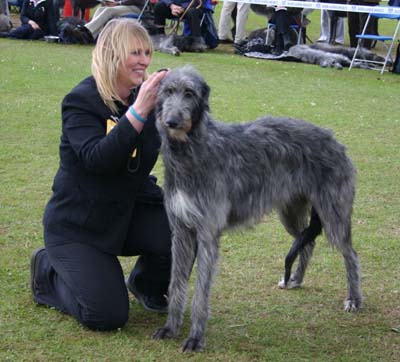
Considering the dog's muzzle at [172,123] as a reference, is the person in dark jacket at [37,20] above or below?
below

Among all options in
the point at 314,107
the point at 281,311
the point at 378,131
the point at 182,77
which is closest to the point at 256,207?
the point at 281,311

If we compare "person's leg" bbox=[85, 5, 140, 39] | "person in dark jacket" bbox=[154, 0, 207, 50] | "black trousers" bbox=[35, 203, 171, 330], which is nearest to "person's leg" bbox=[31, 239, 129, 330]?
→ "black trousers" bbox=[35, 203, 171, 330]

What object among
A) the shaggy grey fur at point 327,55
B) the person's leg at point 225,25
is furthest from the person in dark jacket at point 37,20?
the shaggy grey fur at point 327,55

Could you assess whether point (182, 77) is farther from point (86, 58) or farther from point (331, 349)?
point (86, 58)

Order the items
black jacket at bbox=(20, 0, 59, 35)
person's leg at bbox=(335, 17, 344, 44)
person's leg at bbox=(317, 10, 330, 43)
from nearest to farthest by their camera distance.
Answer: black jacket at bbox=(20, 0, 59, 35) → person's leg at bbox=(317, 10, 330, 43) → person's leg at bbox=(335, 17, 344, 44)

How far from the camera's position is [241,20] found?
16.9 meters

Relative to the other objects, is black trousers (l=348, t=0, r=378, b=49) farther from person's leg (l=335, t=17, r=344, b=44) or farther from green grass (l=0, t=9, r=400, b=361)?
green grass (l=0, t=9, r=400, b=361)

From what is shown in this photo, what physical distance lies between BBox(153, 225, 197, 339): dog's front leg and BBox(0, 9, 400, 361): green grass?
80 millimetres

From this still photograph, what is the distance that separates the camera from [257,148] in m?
4.05

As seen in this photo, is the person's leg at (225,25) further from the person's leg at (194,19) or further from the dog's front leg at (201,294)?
the dog's front leg at (201,294)

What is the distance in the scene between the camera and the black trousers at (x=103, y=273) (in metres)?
4.03

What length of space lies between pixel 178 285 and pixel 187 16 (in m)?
12.3

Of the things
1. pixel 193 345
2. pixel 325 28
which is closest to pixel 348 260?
pixel 193 345

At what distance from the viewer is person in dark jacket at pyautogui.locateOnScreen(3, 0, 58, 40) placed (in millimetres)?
16719
